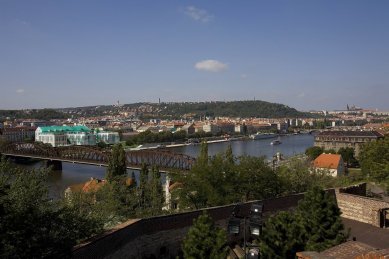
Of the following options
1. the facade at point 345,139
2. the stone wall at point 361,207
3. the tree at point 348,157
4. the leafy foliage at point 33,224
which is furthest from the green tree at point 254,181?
the facade at point 345,139

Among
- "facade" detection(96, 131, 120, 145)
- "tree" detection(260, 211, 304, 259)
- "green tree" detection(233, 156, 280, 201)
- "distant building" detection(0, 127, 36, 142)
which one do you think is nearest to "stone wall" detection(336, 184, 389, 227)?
"green tree" detection(233, 156, 280, 201)

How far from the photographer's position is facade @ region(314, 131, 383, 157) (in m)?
59.0

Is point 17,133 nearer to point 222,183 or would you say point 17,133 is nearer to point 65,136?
point 65,136

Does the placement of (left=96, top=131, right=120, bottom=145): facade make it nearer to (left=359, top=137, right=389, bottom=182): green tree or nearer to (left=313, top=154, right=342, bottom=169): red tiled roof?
(left=313, top=154, right=342, bottom=169): red tiled roof

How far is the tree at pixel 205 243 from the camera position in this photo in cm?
646

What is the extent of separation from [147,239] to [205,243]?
2.22 metres

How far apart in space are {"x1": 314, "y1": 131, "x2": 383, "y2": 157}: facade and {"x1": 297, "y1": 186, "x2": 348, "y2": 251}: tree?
53.1 meters

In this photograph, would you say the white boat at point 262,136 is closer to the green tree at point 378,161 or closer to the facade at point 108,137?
the facade at point 108,137

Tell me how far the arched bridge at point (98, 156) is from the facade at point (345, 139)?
83.9 feet

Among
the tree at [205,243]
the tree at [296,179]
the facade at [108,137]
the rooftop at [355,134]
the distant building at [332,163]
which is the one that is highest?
the tree at [205,243]

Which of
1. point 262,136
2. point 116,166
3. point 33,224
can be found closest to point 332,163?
point 116,166

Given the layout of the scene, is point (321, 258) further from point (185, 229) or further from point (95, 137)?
point (95, 137)

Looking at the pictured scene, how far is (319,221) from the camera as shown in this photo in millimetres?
8289

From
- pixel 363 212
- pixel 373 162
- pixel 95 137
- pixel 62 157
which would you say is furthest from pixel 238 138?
pixel 363 212
